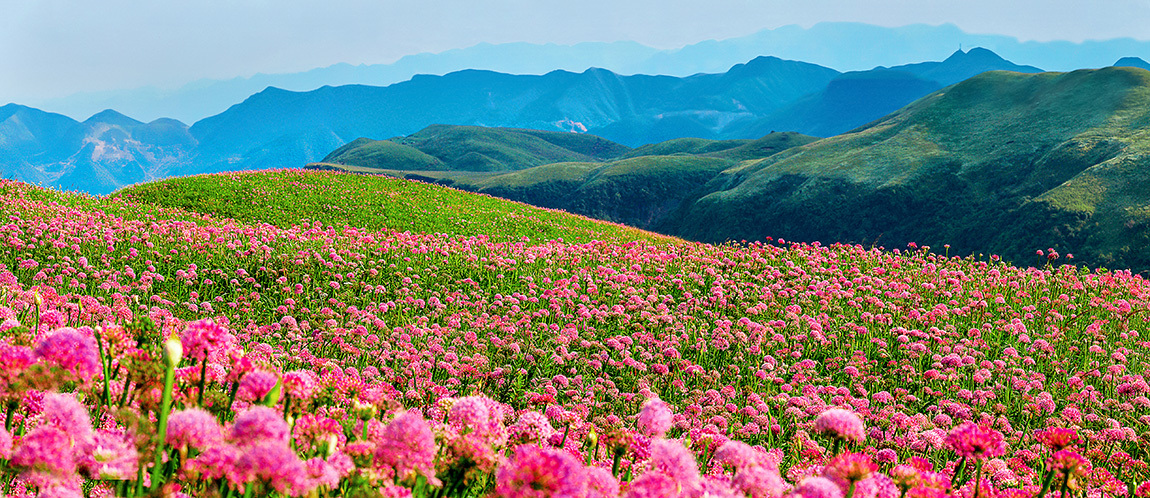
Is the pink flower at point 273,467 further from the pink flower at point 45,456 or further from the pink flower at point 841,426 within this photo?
the pink flower at point 841,426

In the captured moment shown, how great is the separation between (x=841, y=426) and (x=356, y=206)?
32.1 meters

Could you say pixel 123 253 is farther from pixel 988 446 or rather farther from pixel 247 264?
pixel 988 446

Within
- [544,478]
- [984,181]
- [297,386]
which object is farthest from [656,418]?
[984,181]

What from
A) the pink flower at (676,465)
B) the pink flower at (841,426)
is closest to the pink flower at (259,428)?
the pink flower at (676,465)

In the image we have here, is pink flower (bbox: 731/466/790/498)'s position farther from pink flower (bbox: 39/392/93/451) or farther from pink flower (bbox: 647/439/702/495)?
pink flower (bbox: 39/392/93/451)

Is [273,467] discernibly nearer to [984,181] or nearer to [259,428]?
[259,428]

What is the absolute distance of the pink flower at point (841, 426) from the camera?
2.79m

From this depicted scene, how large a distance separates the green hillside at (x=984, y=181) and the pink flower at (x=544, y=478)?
55228 millimetres

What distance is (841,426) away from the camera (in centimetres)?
283

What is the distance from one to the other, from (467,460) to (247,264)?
45.3ft

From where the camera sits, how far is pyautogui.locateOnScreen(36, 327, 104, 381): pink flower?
2.24 metres

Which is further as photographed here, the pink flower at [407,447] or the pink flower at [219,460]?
the pink flower at [407,447]

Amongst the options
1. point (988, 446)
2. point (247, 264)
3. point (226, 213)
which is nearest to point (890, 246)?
point (226, 213)

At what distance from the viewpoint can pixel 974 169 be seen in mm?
71250
